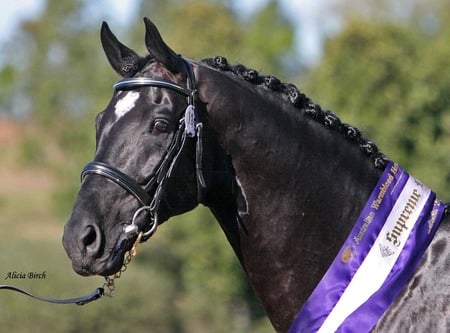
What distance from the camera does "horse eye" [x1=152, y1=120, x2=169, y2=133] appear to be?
12.7ft

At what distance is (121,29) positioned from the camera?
41.5 meters

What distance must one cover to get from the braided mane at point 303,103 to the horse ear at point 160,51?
9.5 inches

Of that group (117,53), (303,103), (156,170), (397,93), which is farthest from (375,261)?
(397,93)

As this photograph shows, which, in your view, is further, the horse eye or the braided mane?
the braided mane

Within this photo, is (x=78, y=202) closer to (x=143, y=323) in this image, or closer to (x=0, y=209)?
(x=143, y=323)

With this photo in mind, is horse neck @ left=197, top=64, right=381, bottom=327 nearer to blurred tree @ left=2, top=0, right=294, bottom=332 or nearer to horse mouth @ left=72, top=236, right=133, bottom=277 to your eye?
horse mouth @ left=72, top=236, right=133, bottom=277

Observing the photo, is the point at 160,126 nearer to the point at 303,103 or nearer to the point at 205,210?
the point at 303,103

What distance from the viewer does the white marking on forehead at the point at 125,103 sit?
391 cm

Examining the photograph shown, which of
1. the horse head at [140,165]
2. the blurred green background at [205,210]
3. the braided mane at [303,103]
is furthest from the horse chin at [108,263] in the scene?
the blurred green background at [205,210]

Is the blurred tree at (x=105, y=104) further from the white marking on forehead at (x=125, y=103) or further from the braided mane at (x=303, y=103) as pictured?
the white marking on forehead at (x=125, y=103)

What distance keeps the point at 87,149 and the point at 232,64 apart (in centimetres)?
1636

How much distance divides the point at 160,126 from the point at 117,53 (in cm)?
59

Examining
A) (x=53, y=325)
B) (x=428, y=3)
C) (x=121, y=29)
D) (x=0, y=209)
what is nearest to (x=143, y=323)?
(x=53, y=325)

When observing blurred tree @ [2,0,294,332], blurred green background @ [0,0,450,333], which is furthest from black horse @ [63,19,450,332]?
blurred tree @ [2,0,294,332]
